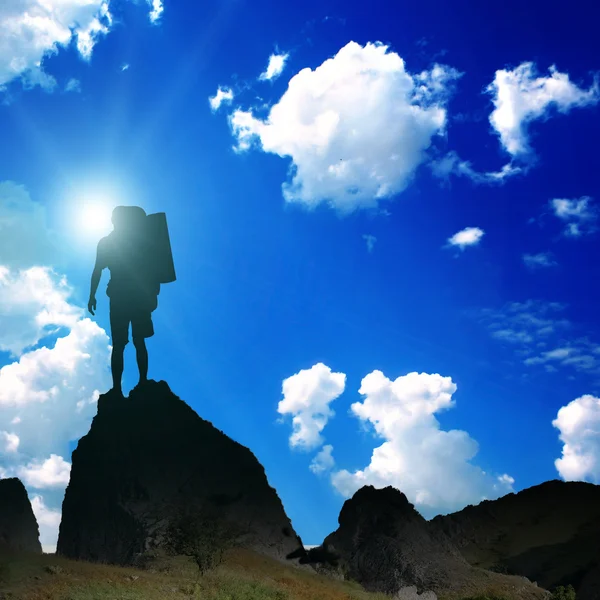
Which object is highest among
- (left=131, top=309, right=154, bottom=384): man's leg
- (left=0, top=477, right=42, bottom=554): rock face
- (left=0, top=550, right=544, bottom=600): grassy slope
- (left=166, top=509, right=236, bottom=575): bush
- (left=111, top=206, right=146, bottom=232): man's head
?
(left=111, top=206, right=146, bottom=232): man's head

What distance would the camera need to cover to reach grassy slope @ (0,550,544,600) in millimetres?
20516

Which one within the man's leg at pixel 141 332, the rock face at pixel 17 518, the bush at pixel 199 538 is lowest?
the bush at pixel 199 538

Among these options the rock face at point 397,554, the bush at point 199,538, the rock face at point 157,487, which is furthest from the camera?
the rock face at point 397,554

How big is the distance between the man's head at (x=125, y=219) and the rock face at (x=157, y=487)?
984 cm

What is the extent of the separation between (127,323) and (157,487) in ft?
32.6

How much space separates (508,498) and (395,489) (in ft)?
86.7

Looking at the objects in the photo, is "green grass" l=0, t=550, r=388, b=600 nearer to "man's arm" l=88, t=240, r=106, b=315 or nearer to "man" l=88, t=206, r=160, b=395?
"man" l=88, t=206, r=160, b=395

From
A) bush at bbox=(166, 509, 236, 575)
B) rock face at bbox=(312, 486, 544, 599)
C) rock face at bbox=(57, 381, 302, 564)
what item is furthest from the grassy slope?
rock face at bbox=(312, 486, 544, 599)

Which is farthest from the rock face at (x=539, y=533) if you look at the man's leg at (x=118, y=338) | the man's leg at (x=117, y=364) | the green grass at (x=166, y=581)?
the man's leg at (x=118, y=338)

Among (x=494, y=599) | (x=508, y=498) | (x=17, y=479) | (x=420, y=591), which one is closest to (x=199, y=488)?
(x=17, y=479)

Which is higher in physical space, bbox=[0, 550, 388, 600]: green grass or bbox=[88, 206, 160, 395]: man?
bbox=[88, 206, 160, 395]: man

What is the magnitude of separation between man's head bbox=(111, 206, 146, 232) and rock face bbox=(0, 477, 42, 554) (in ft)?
59.4

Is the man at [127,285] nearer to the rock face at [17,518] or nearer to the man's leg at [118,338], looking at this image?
the man's leg at [118,338]

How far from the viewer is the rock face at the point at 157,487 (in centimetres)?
2905
